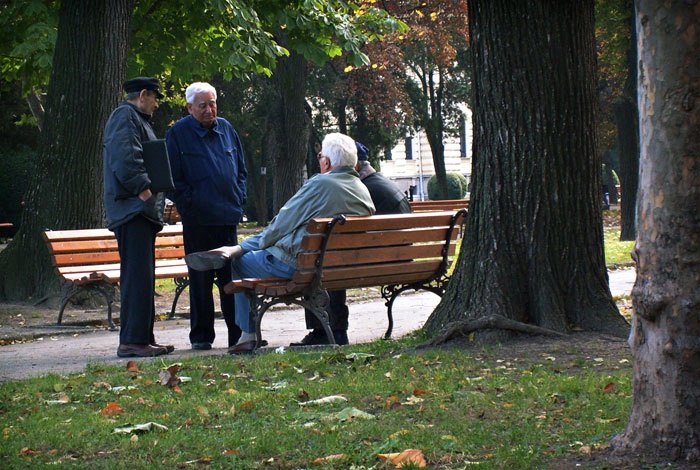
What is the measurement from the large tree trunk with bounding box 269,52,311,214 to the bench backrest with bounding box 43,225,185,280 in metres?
11.2

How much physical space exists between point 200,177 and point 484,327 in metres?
2.73

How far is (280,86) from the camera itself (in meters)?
23.0

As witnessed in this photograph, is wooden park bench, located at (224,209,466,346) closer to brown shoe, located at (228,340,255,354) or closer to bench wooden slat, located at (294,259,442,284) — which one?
bench wooden slat, located at (294,259,442,284)

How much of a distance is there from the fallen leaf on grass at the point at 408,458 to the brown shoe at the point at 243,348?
3822 millimetres

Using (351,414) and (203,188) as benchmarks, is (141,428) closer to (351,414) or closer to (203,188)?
(351,414)

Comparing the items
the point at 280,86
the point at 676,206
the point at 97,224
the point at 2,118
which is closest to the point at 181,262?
the point at 97,224

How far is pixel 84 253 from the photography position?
11078 millimetres

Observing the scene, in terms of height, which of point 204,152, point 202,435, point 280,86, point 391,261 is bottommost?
point 202,435

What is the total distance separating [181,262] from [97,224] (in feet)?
4.88

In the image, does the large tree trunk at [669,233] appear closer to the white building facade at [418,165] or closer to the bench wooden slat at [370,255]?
the bench wooden slat at [370,255]

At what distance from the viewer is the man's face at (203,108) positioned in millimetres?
8695

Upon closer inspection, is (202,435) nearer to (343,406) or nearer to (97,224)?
(343,406)

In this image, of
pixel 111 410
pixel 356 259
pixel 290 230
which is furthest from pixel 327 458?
pixel 356 259

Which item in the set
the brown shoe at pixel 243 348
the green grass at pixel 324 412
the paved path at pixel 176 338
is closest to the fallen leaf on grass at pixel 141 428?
the green grass at pixel 324 412
